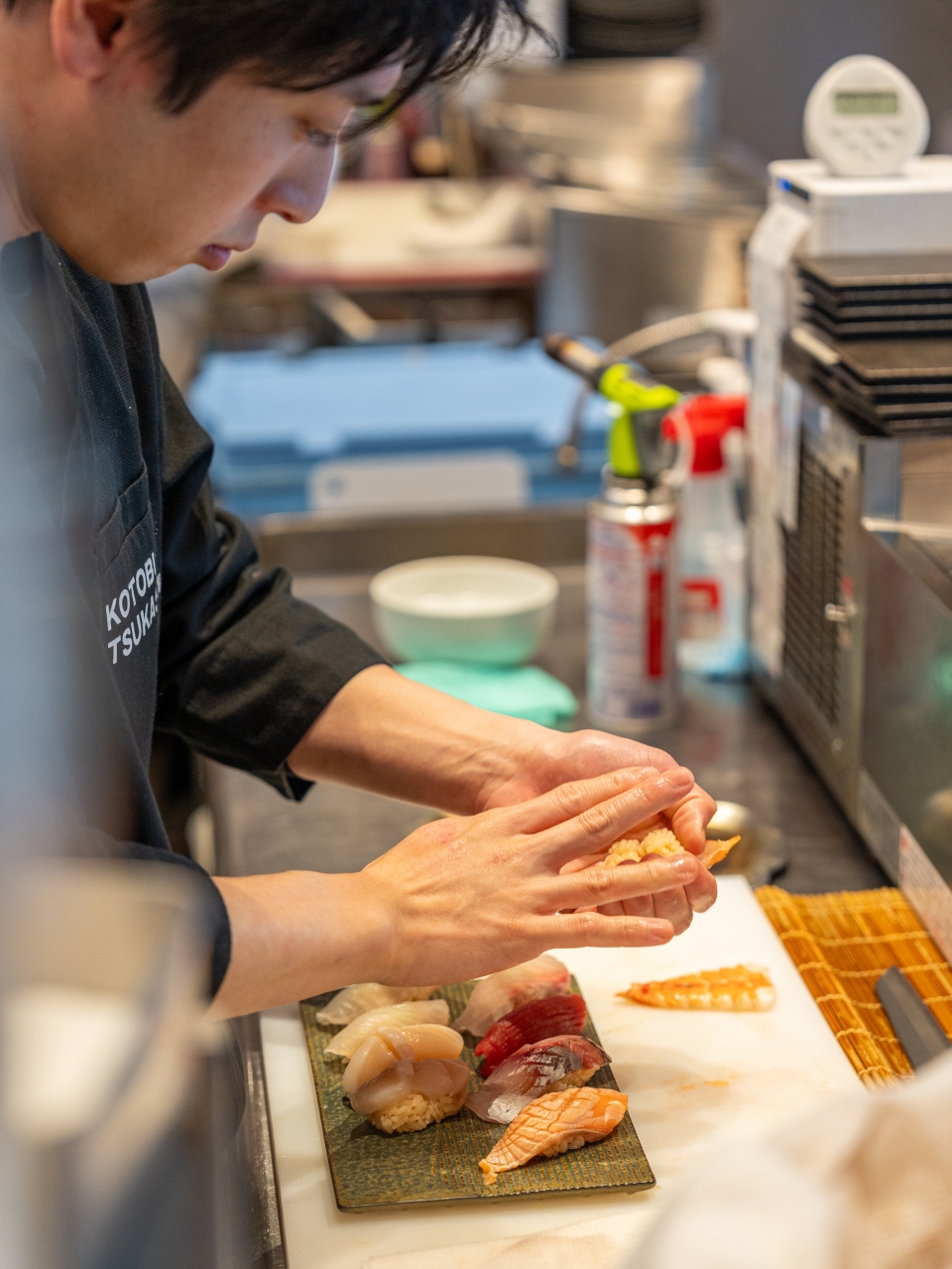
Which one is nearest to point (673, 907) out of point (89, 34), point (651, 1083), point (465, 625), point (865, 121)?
point (651, 1083)

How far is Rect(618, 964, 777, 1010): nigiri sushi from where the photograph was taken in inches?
45.8

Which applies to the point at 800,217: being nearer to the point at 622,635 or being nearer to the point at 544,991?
the point at 622,635

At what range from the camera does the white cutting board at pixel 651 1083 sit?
0.94m

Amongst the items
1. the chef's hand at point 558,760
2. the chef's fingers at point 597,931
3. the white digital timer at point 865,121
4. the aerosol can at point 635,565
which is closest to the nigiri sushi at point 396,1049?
the chef's fingers at point 597,931

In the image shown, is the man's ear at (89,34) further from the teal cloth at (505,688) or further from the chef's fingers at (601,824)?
the teal cloth at (505,688)

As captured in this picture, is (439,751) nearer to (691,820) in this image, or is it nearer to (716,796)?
(691,820)

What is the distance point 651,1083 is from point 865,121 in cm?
107

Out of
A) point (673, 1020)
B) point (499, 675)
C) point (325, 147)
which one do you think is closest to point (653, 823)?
point (673, 1020)

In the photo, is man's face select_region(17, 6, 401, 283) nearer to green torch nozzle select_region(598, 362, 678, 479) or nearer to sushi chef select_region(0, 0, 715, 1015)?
sushi chef select_region(0, 0, 715, 1015)

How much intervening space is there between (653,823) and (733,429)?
2.87 ft

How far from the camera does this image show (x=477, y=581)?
2.05 metres

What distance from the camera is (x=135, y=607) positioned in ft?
3.74

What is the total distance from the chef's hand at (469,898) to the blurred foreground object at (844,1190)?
1.41 ft

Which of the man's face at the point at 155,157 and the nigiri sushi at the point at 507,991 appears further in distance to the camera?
the nigiri sushi at the point at 507,991
